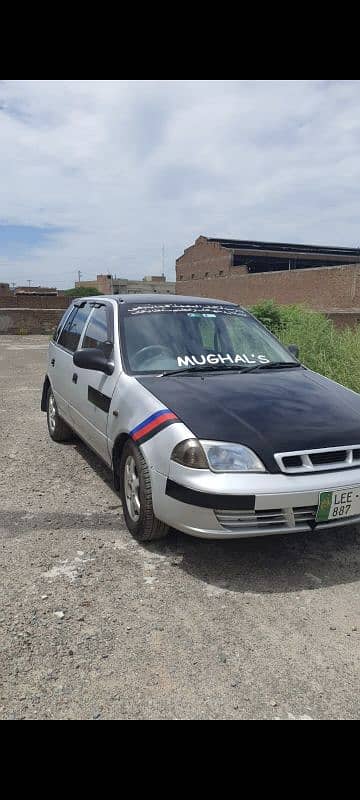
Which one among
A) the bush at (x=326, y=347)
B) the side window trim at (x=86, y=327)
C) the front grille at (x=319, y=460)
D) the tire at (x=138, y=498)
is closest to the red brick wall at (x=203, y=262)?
the bush at (x=326, y=347)

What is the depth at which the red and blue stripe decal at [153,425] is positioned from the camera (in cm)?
332

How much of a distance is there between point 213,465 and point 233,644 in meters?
0.91

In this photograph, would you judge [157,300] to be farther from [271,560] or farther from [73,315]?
[271,560]

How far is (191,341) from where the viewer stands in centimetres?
441

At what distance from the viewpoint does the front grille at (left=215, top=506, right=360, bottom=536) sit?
308 centimetres

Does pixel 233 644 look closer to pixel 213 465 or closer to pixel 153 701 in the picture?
pixel 153 701

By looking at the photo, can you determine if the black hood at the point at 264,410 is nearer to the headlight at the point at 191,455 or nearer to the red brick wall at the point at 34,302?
the headlight at the point at 191,455

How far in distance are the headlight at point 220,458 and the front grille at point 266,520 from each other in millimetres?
241

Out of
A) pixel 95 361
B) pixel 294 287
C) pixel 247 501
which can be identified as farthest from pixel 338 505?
pixel 294 287

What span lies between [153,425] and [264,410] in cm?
68
